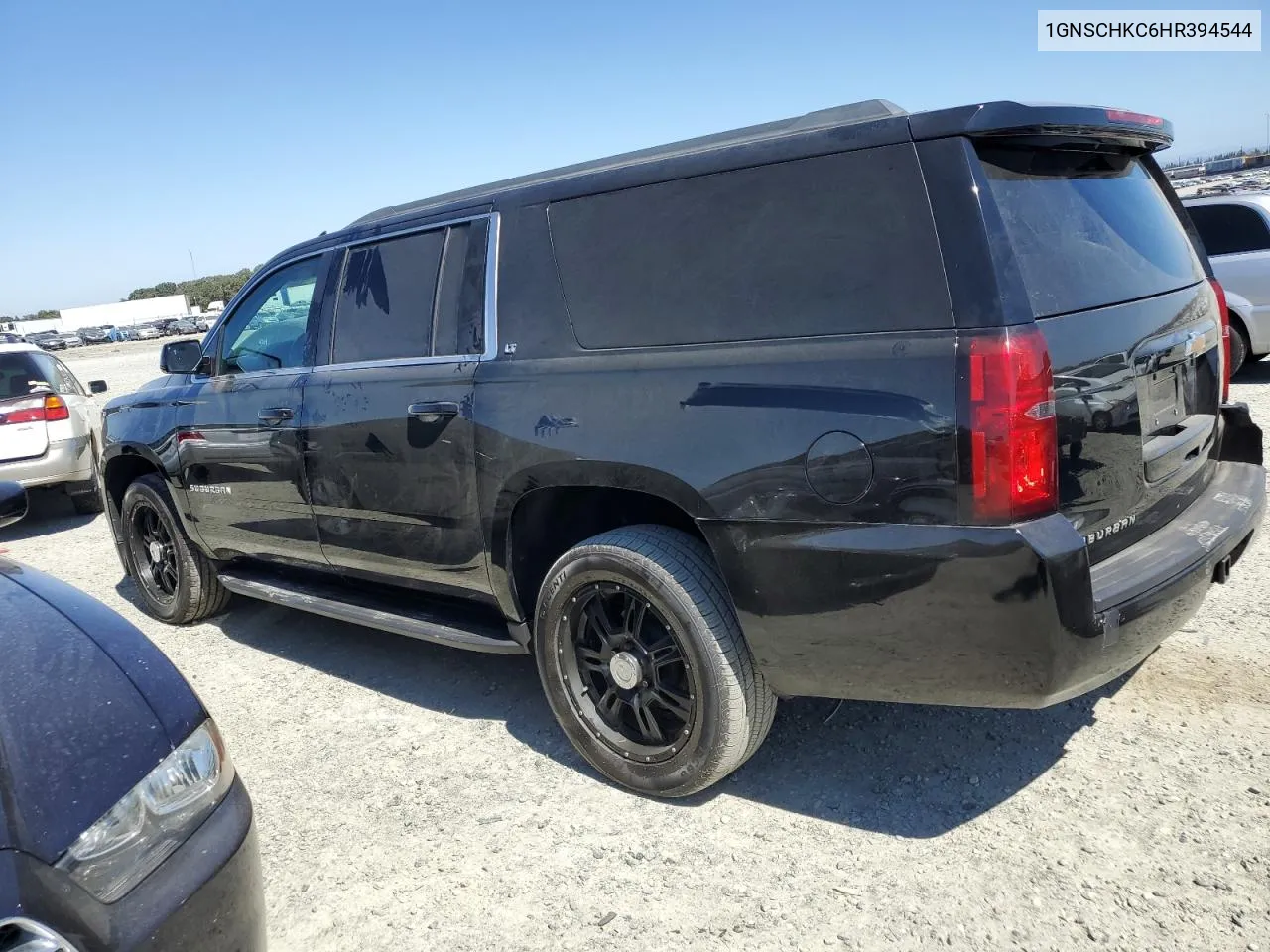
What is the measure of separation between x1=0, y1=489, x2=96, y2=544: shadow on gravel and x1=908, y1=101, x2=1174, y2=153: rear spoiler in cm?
808

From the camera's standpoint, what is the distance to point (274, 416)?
4.06 m

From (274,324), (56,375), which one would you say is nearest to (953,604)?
(274,324)

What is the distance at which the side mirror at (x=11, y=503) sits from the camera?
9.76 ft

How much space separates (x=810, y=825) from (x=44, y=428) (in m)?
7.84

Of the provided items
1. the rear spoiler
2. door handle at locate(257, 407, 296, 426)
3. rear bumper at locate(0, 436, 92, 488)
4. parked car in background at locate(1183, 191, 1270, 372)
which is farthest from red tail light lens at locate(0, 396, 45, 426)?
parked car in background at locate(1183, 191, 1270, 372)

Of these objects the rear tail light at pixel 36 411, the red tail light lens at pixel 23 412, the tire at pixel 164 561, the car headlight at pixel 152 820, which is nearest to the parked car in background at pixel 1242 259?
the tire at pixel 164 561

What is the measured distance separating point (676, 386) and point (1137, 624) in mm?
1379

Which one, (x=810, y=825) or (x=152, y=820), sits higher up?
(x=152, y=820)

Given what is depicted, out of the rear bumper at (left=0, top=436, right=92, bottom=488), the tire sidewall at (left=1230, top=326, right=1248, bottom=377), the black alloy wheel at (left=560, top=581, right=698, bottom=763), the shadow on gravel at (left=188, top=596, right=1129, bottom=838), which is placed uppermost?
the rear bumper at (left=0, top=436, right=92, bottom=488)

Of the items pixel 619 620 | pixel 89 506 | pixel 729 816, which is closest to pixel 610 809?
pixel 729 816

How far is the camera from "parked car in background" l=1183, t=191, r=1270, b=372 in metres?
8.63

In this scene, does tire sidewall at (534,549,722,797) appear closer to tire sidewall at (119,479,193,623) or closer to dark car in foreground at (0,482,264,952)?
dark car in foreground at (0,482,264,952)

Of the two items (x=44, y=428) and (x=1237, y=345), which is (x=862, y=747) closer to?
(x=1237, y=345)

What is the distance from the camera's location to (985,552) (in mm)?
2250
